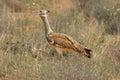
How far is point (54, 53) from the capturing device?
7.73 metres

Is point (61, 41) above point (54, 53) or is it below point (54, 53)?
above

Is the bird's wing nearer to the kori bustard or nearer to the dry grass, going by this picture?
the kori bustard

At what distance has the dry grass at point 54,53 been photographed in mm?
6035

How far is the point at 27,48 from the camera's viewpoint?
25.8ft

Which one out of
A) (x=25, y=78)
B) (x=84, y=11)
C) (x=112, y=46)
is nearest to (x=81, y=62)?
(x=25, y=78)

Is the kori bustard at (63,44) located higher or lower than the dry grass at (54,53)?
higher

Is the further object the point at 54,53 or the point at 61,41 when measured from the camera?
the point at 54,53

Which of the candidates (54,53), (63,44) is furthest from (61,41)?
(54,53)

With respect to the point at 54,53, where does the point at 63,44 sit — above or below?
above

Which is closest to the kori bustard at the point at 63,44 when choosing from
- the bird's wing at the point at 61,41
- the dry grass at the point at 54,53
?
the bird's wing at the point at 61,41

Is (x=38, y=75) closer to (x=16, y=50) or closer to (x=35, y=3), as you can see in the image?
(x=16, y=50)

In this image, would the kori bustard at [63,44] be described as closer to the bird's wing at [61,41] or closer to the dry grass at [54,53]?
the bird's wing at [61,41]

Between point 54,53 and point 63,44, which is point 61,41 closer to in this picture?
point 63,44

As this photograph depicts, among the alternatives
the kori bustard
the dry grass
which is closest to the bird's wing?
the kori bustard
